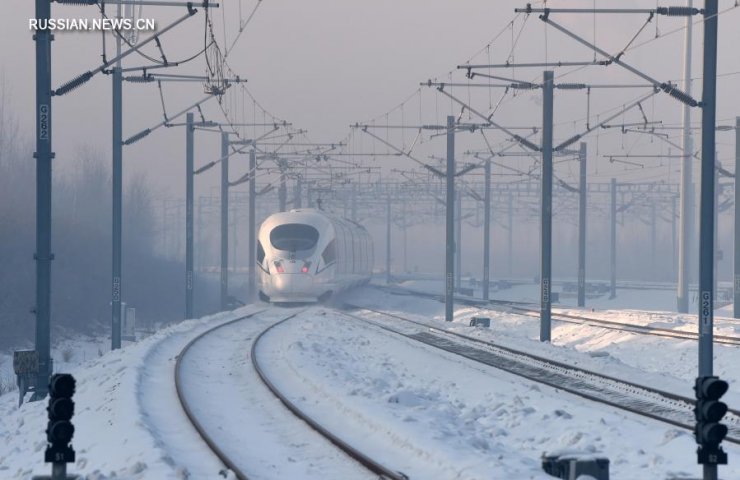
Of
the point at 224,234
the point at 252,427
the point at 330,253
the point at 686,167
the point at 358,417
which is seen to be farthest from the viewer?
the point at 224,234

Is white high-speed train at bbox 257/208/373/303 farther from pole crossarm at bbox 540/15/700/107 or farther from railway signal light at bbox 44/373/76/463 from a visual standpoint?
railway signal light at bbox 44/373/76/463

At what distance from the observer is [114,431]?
14.4 metres

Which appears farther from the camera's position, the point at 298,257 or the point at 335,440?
the point at 298,257

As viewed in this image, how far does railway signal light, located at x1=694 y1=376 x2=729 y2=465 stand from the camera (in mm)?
8836

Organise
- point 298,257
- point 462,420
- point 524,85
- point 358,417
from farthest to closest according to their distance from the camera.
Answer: point 298,257 → point 524,85 → point 462,420 → point 358,417

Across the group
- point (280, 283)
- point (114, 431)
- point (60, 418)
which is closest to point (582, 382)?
point (114, 431)

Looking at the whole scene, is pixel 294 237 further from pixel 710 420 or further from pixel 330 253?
pixel 710 420

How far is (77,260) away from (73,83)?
41961mm

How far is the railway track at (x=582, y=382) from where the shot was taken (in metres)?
16.7

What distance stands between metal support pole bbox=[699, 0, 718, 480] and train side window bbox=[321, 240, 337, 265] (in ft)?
87.9

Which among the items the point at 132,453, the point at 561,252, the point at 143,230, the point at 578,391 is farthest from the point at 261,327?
the point at 561,252

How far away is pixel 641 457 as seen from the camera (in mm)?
13406

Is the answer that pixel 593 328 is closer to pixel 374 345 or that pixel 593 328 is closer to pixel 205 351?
pixel 374 345

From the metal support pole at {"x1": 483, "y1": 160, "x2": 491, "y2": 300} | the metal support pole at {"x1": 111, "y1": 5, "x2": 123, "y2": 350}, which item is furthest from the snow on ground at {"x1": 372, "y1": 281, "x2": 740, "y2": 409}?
the metal support pole at {"x1": 111, "y1": 5, "x2": 123, "y2": 350}
